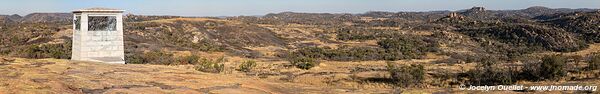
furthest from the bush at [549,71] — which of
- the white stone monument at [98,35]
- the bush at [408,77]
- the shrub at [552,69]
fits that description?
Result: the white stone monument at [98,35]

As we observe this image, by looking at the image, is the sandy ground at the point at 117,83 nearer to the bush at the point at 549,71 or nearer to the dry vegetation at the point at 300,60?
the dry vegetation at the point at 300,60

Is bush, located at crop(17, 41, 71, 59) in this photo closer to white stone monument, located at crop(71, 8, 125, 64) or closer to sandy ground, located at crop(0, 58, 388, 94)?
white stone monument, located at crop(71, 8, 125, 64)

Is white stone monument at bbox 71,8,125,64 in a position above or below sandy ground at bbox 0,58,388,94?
above

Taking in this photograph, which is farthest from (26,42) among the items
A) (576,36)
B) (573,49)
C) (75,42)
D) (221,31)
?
(576,36)

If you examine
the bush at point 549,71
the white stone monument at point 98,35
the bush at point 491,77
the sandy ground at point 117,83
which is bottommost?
the bush at point 491,77

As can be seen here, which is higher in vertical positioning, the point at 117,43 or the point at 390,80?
the point at 117,43

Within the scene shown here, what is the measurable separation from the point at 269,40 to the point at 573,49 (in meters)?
34.6

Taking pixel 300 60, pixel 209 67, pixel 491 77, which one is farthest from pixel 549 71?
pixel 300 60

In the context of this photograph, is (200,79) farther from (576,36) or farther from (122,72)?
(576,36)

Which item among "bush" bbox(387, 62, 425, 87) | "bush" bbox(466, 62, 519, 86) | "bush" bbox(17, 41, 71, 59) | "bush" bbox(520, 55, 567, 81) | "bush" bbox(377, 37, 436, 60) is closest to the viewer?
"bush" bbox(387, 62, 425, 87)

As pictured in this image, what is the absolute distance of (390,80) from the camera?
2291 centimetres

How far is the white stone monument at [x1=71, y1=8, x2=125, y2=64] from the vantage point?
65.4ft

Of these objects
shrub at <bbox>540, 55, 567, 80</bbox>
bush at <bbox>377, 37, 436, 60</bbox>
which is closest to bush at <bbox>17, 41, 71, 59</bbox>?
bush at <bbox>377, 37, 436, 60</bbox>

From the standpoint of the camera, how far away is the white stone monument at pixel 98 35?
19.9 metres
